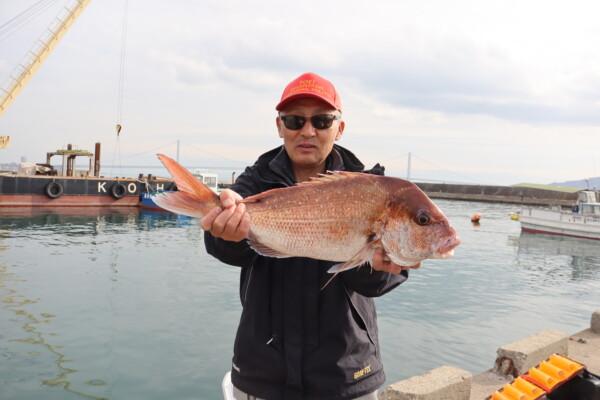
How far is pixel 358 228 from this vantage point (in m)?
2.66

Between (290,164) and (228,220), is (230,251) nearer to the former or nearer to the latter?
(228,220)

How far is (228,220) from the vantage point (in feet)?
8.59

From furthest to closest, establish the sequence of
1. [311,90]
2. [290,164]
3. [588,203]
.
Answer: [588,203] → [290,164] → [311,90]

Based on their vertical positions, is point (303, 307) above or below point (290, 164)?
below

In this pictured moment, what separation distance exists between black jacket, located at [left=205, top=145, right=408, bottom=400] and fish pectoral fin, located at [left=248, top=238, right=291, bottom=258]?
7 cm

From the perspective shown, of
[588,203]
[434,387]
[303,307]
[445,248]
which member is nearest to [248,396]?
[303,307]

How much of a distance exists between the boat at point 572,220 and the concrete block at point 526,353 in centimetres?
3152

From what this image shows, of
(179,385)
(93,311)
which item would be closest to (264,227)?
(179,385)

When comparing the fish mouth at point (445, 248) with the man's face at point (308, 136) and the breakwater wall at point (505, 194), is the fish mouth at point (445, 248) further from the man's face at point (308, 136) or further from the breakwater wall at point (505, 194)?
the breakwater wall at point (505, 194)

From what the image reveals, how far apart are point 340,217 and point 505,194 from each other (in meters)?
85.9

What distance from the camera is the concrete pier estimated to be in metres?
4.62

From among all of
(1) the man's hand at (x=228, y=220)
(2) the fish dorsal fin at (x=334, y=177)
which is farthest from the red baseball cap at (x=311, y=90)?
(1) the man's hand at (x=228, y=220)

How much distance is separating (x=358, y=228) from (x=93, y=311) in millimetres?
11044

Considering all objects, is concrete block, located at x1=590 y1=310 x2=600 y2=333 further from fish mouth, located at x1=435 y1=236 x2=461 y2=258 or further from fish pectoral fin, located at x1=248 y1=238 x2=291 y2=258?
fish pectoral fin, located at x1=248 y1=238 x2=291 y2=258
